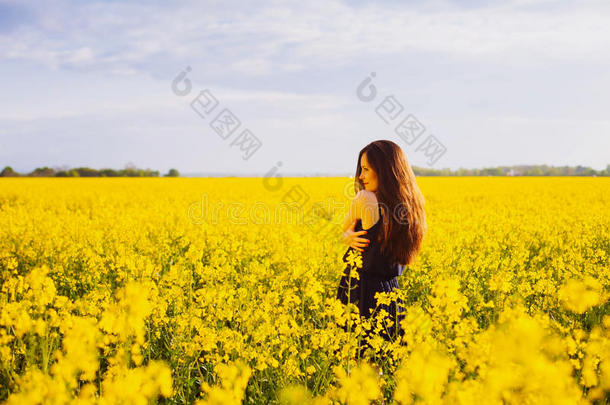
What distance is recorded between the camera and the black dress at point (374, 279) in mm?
3262

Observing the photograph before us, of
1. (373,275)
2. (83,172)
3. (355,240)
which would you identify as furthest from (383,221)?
(83,172)

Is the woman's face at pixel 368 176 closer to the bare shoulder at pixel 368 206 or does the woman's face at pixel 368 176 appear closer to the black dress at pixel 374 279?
the bare shoulder at pixel 368 206

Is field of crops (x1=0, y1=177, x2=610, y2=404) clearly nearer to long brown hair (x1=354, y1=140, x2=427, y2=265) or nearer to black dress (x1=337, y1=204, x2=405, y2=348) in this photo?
black dress (x1=337, y1=204, x2=405, y2=348)

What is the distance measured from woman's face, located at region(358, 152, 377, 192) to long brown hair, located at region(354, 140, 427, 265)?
4 centimetres

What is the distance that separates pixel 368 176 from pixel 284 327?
1284 millimetres

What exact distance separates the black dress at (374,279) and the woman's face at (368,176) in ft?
0.80

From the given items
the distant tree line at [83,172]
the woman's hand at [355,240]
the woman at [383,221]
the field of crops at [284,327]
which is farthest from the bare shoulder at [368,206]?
the distant tree line at [83,172]

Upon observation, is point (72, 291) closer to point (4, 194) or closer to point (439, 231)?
point (439, 231)

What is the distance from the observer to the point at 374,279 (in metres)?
3.38

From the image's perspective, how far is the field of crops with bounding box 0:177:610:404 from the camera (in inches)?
74.4

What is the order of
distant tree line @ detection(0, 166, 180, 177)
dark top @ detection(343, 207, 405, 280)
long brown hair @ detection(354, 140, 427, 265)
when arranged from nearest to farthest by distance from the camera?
long brown hair @ detection(354, 140, 427, 265)
dark top @ detection(343, 207, 405, 280)
distant tree line @ detection(0, 166, 180, 177)

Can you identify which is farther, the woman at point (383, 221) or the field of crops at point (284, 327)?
the woman at point (383, 221)

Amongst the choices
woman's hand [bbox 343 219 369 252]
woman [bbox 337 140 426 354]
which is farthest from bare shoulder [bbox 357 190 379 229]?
woman's hand [bbox 343 219 369 252]

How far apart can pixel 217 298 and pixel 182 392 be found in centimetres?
75
